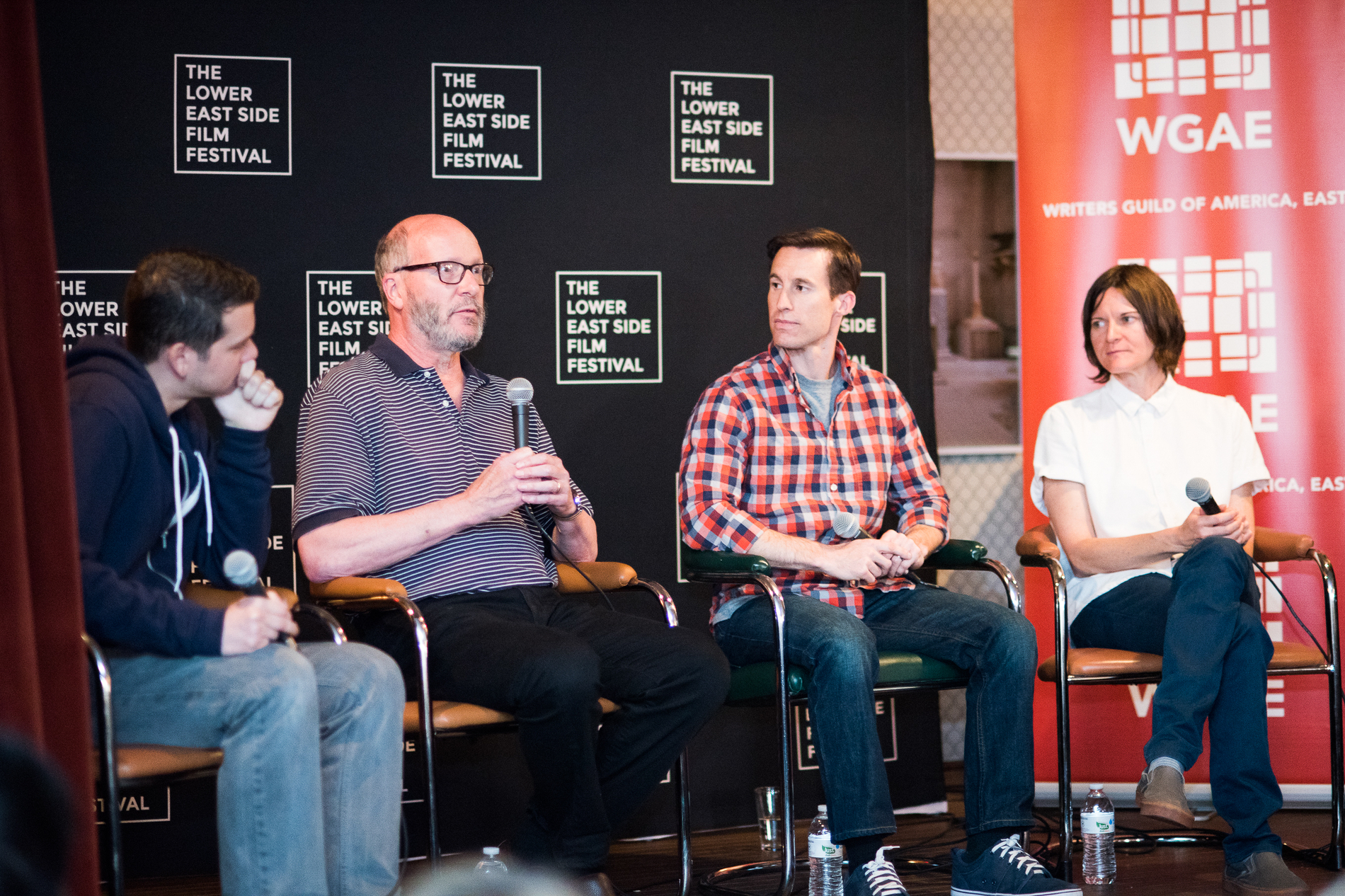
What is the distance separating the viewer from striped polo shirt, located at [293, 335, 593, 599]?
2867 millimetres

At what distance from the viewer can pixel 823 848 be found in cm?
301

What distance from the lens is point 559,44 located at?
3838 millimetres

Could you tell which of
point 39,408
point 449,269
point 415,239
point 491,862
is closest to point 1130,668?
point 491,862

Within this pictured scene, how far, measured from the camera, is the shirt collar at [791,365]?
3.41 metres

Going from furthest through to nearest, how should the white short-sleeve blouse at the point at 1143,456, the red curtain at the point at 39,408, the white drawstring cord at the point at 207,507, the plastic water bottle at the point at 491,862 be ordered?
the white short-sleeve blouse at the point at 1143,456 < the plastic water bottle at the point at 491,862 < the white drawstring cord at the point at 207,507 < the red curtain at the point at 39,408

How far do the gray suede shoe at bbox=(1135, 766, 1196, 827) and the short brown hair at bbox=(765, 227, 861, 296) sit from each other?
1497mm

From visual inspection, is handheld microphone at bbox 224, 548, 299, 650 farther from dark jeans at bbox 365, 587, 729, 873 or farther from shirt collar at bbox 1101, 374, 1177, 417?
shirt collar at bbox 1101, 374, 1177, 417

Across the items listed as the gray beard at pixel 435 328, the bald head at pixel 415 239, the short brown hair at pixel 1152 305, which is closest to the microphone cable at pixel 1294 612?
the short brown hair at pixel 1152 305

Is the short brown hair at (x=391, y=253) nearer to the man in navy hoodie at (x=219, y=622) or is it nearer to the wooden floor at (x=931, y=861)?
the man in navy hoodie at (x=219, y=622)

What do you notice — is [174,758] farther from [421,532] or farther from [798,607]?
[798,607]

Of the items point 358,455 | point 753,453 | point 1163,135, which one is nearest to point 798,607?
point 753,453

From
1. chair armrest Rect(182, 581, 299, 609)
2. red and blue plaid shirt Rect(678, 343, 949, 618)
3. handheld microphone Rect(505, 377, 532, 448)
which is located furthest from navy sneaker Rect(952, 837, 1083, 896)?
chair armrest Rect(182, 581, 299, 609)

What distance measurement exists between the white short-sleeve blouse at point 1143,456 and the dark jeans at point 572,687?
131cm

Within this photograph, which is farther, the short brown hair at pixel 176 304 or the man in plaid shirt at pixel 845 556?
the man in plaid shirt at pixel 845 556
